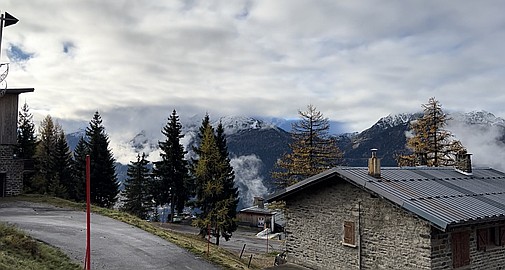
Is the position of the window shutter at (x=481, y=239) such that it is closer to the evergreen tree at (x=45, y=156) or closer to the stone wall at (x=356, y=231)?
the stone wall at (x=356, y=231)

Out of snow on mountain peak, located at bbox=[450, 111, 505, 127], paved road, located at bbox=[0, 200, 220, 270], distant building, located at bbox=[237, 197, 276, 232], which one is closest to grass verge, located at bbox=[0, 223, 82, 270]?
paved road, located at bbox=[0, 200, 220, 270]

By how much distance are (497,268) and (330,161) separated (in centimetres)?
1653

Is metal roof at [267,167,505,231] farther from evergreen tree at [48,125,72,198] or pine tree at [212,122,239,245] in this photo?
evergreen tree at [48,125,72,198]

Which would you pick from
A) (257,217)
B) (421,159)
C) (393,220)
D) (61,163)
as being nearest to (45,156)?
(61,163)

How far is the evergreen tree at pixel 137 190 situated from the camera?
52.2 meters

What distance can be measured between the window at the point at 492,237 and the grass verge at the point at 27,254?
12582mm

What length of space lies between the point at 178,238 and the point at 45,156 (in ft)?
93.0

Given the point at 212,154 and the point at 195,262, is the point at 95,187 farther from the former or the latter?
the point at 195,262

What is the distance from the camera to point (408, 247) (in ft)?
42.2

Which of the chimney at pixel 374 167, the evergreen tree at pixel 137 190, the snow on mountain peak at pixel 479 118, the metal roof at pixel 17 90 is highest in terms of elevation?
the snow on mountain peak at pixel 479 118

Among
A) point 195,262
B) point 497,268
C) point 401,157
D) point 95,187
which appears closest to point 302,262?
point 195,262

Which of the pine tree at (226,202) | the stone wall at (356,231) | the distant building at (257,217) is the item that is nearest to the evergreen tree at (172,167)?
the pine tree at (226,202)

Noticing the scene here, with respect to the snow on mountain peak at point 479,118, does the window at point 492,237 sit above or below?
below

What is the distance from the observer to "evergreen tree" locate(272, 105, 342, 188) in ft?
99.6
